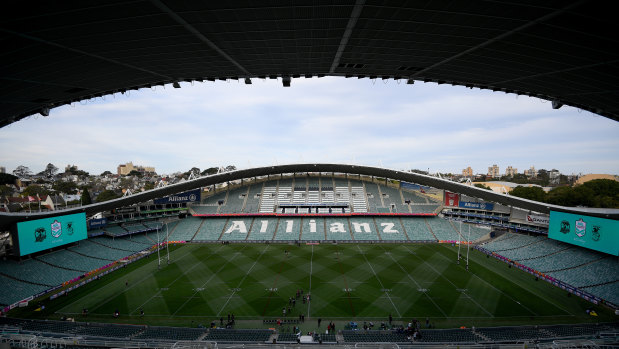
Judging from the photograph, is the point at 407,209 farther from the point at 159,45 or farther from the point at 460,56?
the point at 159,45

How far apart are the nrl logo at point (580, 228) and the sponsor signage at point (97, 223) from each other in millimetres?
70373

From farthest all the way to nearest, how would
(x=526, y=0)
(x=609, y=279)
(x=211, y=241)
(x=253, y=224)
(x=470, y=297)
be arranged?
(x=253, y=224), (x=211, y=241), (x=609, y=279), (x=470, y=297), (x=526, y=0)

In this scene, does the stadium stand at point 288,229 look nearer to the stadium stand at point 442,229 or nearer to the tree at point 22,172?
the stadium stand at point 442,229

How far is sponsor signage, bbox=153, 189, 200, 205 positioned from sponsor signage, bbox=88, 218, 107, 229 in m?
10.0

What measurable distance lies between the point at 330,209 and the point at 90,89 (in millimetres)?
51173

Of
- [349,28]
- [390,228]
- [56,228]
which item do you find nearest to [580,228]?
[390,228]

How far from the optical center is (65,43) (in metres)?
8.04

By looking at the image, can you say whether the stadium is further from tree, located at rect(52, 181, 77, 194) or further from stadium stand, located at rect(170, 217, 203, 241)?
tree, located at rect(52, 181, 77, 194)

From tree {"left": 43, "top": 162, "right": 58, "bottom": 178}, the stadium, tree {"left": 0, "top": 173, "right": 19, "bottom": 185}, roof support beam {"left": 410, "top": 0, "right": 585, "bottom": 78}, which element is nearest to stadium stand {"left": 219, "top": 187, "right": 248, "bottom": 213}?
the stadium

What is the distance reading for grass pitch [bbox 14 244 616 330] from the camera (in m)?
24.6

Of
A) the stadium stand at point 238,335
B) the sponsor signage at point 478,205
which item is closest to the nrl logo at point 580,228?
the sponsor signage at point 478,205

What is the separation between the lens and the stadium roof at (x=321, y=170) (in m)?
33.6

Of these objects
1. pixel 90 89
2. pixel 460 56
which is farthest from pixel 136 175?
pixel 460 56

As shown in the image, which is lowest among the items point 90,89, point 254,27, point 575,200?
point 575,200
